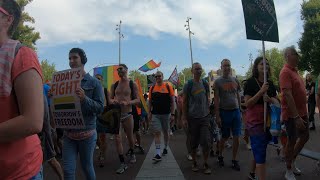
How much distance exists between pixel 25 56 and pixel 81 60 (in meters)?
2.95

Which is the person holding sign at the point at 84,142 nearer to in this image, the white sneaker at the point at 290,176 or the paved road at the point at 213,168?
the paved road at the point at 213,168

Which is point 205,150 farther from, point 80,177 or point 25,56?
point 25,56

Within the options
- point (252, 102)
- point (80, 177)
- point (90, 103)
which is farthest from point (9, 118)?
point (80, 177)

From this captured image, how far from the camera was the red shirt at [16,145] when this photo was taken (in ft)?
5.97

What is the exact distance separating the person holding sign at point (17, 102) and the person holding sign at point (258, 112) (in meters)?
3.55

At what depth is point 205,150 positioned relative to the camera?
7184 millimetres

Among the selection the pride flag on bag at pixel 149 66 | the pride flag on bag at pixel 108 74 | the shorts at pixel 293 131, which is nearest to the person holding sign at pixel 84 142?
the shorts at pixel 293 131

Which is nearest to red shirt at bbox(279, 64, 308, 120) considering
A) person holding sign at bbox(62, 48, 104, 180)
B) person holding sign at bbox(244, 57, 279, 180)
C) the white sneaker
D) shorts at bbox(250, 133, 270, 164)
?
person holding sign at bbox(244, 57, 279, 180)

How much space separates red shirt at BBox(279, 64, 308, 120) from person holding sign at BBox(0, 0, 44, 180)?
449 cm

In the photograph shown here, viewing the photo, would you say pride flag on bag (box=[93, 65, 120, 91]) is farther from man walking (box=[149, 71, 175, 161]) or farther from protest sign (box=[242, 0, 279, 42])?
protest sign (box=[242, 0, 279, 42])

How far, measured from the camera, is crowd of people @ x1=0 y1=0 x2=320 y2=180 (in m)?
1.81

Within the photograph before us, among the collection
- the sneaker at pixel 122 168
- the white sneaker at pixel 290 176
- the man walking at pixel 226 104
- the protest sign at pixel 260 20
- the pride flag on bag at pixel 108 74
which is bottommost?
the sneaker at pixel 122 168

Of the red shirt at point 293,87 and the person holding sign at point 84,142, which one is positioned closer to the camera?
the person holding sign at point 84,142

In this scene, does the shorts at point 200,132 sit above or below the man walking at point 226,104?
below
